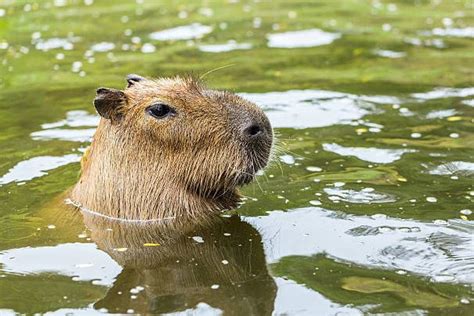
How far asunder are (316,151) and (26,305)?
162 inches

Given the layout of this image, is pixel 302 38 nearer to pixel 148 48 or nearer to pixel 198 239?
pixel 148 48

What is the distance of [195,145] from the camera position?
7332mm

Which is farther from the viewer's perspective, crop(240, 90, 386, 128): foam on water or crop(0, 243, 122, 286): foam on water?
crop(240, 90, 386, 128): foam on water

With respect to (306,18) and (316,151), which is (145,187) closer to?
(316,151)

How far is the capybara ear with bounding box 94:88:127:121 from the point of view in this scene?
7297mm

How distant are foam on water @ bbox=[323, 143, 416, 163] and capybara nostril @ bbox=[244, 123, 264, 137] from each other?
2.24 m

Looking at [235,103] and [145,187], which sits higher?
[235,103]

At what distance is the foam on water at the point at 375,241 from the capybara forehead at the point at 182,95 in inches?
38.2

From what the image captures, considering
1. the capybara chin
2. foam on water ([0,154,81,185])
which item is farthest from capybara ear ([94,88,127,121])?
foam on water ([0,154,81,185])

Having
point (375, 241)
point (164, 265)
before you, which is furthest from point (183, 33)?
→ point (164, 265)

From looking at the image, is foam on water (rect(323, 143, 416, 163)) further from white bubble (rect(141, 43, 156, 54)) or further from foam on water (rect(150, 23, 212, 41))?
foam on water (rect(150, 23, 212, 41))

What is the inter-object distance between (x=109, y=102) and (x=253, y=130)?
3.78 feet

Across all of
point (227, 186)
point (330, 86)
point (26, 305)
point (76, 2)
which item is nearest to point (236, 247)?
point (227, 186)

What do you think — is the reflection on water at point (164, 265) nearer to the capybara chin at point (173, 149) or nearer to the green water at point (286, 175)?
the green water at point (286, 175)
